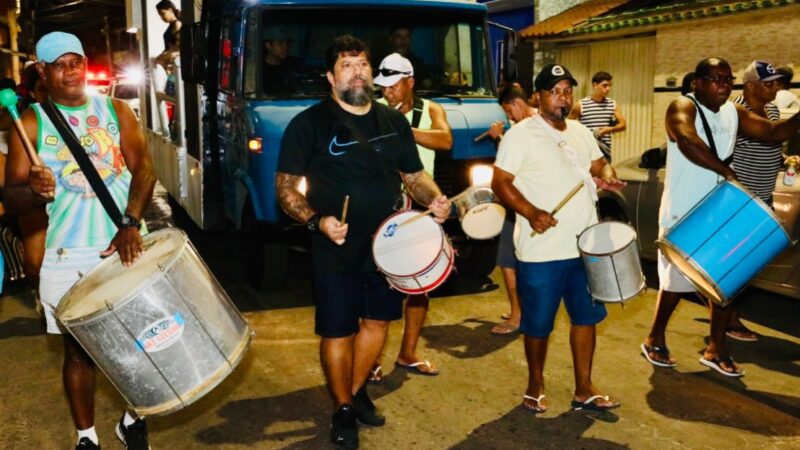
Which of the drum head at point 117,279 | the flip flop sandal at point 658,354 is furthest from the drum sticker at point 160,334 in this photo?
the flip flop sandal at point 658,354

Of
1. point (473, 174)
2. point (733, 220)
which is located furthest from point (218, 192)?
point (733, 220)

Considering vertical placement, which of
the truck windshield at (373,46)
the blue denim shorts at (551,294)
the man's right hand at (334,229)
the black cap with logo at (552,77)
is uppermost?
the truck windshield at (373,46)

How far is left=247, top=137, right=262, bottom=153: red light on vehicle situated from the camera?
6.48 meters

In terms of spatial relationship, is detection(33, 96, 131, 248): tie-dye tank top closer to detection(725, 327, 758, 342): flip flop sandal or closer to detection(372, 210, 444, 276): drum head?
detection(372, 210, 444, 276): drum head

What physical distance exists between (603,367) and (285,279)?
318 cm

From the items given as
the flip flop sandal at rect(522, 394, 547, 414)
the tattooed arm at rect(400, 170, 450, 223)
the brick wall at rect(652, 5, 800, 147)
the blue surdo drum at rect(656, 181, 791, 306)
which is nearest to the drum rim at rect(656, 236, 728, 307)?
the blue surdo drum at rect(656, 181, 791, 306)

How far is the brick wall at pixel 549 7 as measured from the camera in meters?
16.2

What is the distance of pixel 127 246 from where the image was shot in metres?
3.54

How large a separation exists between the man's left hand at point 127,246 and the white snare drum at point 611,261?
2.13m

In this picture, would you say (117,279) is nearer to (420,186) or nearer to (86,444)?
(86,444)

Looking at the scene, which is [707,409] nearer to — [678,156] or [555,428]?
[555,428]

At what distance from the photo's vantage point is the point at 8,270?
24.3ft

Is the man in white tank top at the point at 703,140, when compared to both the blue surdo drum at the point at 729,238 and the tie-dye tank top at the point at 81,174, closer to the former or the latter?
the blue surdo drum at the point at 729,238

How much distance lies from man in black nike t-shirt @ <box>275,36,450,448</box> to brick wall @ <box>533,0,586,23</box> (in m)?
12.8
